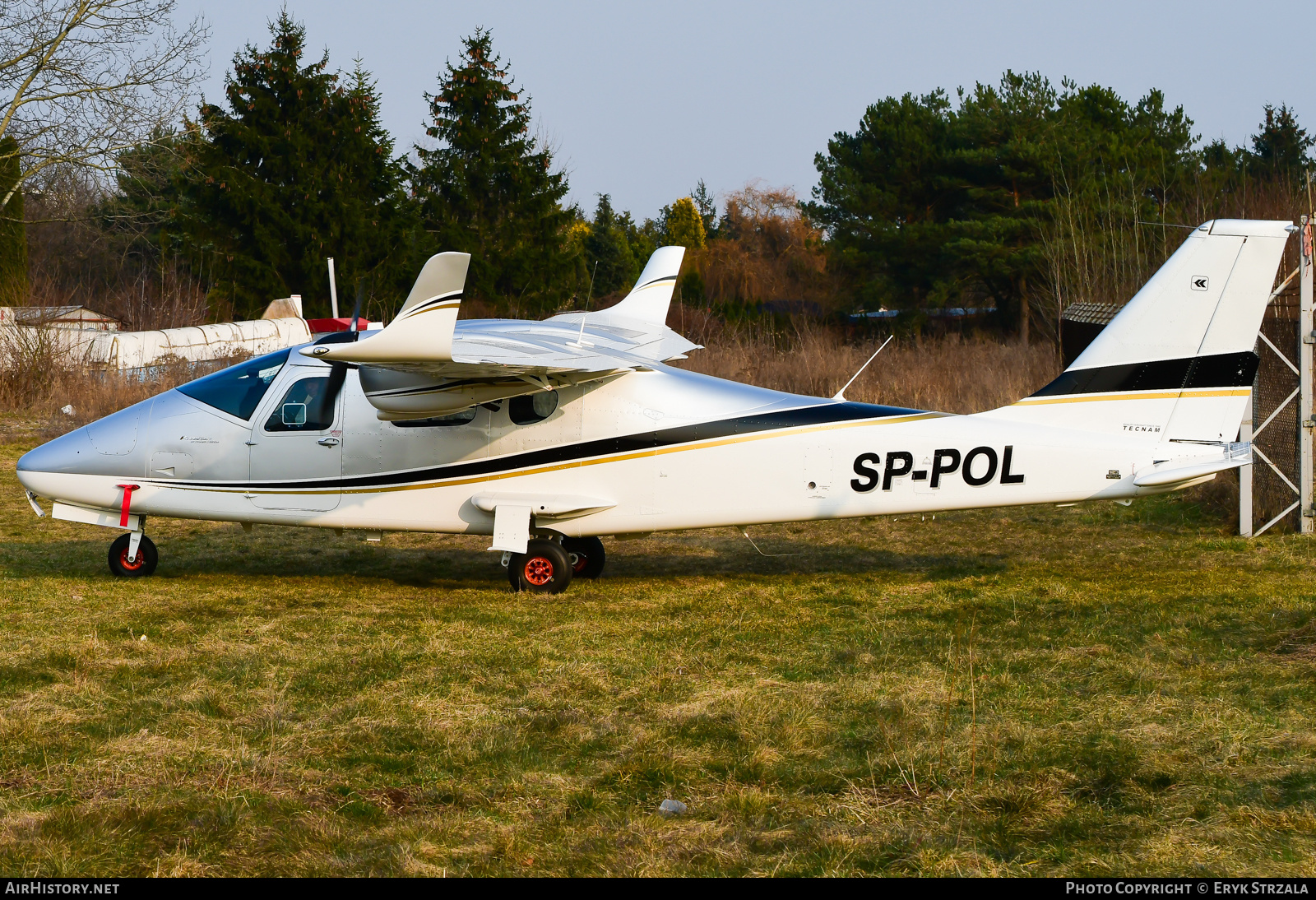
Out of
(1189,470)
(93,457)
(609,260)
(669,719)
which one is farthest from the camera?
(609,260)

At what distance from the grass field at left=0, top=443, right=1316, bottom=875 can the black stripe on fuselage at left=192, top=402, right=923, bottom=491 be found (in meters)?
1.01

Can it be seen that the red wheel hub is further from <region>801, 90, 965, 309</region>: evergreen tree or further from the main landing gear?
<region>801, 90, 965, 309</region>: evergreen tree

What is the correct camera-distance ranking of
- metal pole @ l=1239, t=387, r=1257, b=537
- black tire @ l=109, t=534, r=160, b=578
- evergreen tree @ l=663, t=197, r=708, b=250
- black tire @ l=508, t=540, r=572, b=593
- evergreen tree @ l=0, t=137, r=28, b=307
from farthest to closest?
evergreen tree @ l=663, t=197, r=708, b=250 < evergreen tree @ l=0, t=137, r=28, b=307 < metal pole @ l=1239, t=387, r=1257, b=537 < black tire @ l=109, t=534, r=160, b=578 < black tire @ l=508, t=540, r=572, b=593

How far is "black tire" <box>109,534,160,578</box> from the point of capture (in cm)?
1010

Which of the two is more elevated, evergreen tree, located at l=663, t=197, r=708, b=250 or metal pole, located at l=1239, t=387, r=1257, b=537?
evergreen tree, located at l=663, t=197, r=708, b=250

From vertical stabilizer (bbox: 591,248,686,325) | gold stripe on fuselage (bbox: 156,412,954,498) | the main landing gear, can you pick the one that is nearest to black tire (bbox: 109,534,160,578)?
gold stripe on fuselage (bbox: 156,412,954,498)

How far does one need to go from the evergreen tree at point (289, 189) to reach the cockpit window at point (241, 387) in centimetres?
3285

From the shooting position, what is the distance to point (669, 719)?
6164 mm

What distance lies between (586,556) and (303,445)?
270cm

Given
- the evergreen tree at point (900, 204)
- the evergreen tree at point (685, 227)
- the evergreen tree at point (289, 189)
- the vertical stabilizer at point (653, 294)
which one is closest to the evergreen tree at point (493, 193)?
the evergreen tree at point (289, 189)

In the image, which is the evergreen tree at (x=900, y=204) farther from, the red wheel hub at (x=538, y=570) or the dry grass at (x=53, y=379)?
the red wheel hub at (x=538, y=570)

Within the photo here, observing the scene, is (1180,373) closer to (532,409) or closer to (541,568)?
(532,409)

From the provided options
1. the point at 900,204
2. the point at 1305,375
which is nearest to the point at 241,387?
the point at 1305,375

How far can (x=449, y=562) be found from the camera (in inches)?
449
